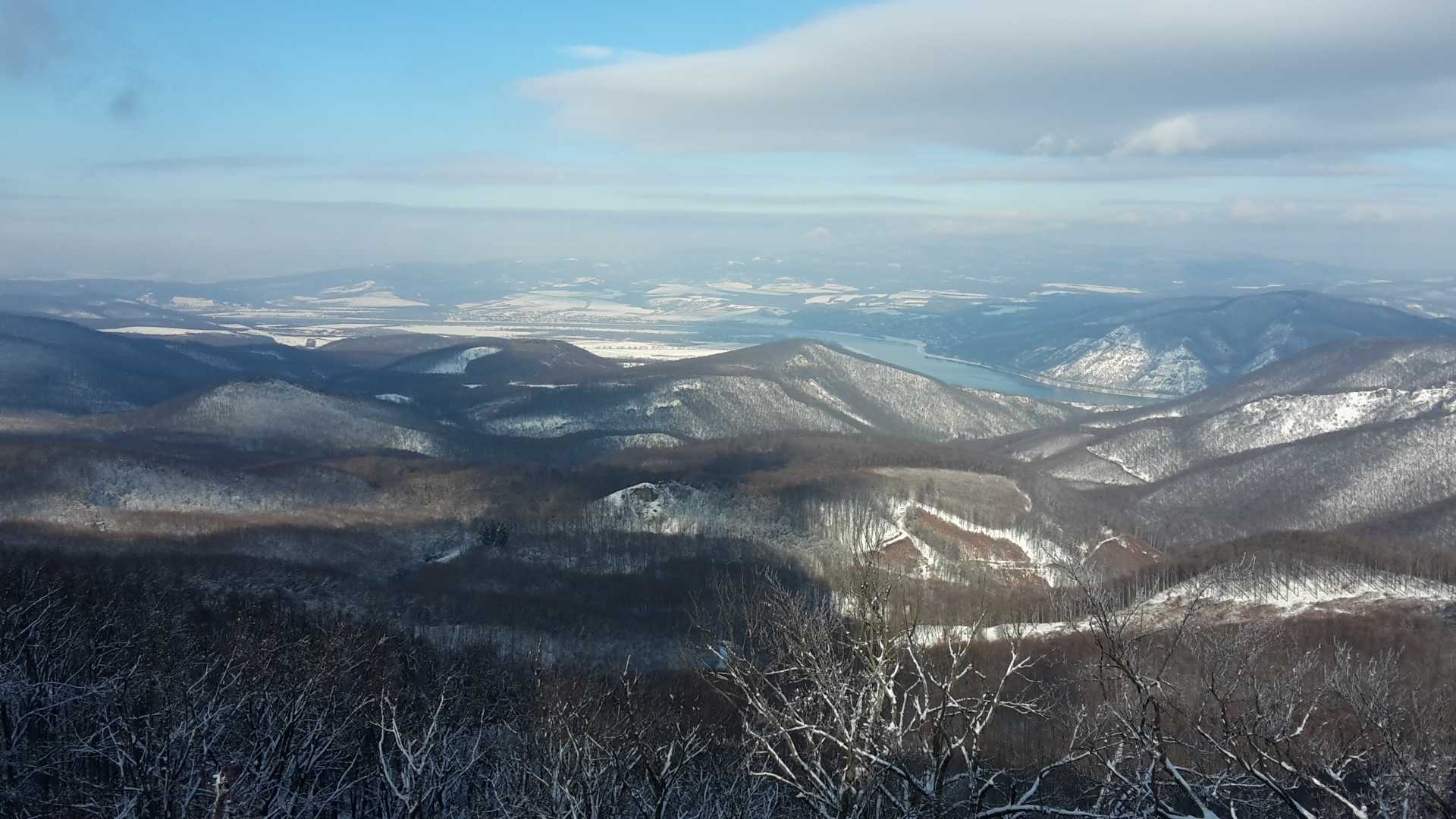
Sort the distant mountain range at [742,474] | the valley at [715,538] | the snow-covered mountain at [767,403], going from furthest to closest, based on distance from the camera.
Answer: the snow-covered mountain at [767,403] < the distant mountain range at [742,474] < the valley at [715,538]

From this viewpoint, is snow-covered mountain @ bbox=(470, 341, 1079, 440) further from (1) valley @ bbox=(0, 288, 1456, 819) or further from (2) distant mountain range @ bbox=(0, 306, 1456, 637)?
(1) valley @ bbox=(0, 288, 1456, 819)

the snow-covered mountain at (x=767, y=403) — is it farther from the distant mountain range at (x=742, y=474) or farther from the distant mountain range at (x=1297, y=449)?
the distant mountain range at (x=1297, y=449)

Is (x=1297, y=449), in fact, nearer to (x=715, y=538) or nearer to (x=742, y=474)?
(x=742, y=474)

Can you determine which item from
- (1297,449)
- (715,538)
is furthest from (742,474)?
(1297,449)

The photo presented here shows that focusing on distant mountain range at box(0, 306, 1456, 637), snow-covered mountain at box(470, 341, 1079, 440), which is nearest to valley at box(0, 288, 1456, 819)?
distant mountain range at box(0, 306, 1456, 637)

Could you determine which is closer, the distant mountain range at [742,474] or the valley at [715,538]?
the valley at [715,538]

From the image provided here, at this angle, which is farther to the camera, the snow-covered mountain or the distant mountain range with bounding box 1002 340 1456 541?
the snow-covered mountain

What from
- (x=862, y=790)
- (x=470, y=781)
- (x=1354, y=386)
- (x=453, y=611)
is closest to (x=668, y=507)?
(x=453, y=611)

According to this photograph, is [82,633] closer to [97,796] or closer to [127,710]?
[127,710]

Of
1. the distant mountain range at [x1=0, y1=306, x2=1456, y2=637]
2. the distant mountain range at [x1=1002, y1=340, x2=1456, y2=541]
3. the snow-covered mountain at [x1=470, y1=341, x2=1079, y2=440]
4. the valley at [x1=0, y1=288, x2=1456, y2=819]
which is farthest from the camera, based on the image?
the snow-covered mountain at [x1=470, y1=341, x2=1079, y2=440]

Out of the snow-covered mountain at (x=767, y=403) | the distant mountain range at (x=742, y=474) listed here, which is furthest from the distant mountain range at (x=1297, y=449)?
the snow-covered mountain at (x=767, y=403)

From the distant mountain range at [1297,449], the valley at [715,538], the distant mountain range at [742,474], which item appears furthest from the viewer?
the distant mountain range at [1297,449]
